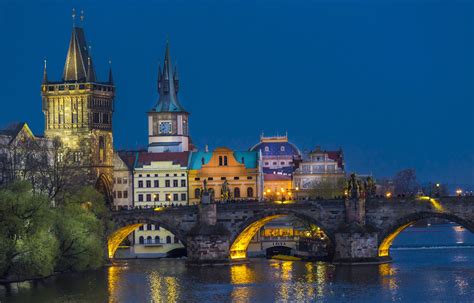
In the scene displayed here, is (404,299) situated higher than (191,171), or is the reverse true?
(191,171)

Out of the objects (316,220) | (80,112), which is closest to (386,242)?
(316,220)

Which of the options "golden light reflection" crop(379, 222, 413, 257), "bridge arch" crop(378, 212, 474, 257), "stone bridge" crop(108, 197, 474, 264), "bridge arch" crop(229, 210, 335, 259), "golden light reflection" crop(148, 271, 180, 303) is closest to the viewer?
"golden light reflection" crop(148, 271, 180, 303)

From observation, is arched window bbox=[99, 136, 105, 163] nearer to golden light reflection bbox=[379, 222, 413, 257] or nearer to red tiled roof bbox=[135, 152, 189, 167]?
red tiled roof bbox=[135, 152, 189, 167]

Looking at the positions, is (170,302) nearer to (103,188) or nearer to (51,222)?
(51,222)

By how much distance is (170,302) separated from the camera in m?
106

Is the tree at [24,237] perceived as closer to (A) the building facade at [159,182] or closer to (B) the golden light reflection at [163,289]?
(B) the golden light reflection at [163,289]

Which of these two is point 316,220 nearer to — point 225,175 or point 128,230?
point 128,230

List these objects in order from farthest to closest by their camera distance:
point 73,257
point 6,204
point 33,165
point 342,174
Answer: point 342,174, point 33,165, point 73,257, point 6,204

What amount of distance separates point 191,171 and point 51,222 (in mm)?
65660

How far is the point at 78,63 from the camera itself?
18912 centimetres

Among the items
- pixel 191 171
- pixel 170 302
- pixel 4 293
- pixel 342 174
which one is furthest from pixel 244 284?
pixel 342 174

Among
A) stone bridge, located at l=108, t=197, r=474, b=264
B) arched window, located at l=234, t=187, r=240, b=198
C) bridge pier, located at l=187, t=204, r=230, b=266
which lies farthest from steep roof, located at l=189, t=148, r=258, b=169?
bridge pier, located at l=187, t=204, r=230, b=266

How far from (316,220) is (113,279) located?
22909 millimetres

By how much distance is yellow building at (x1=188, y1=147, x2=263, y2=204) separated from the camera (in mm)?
185875
